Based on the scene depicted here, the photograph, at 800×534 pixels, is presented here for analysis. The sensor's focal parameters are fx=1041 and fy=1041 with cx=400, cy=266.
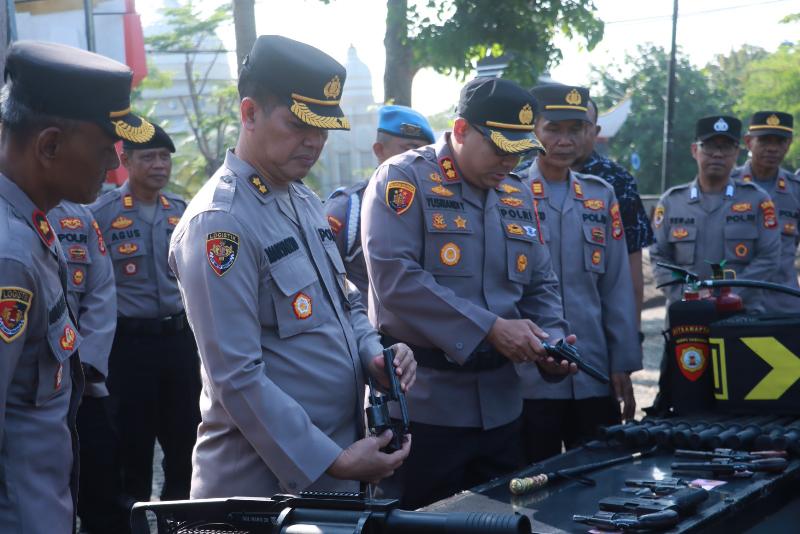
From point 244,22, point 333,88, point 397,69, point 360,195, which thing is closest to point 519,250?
point 333,88

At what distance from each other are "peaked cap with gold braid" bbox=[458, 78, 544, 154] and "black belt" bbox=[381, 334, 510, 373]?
0.71 meters

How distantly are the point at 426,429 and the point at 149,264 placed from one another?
2.70 meters

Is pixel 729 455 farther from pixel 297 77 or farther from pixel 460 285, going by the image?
pixel 297 77

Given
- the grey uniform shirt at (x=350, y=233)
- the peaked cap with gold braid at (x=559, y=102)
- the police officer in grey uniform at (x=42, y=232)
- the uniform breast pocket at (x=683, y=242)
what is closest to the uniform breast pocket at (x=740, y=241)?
the uniform breast pocket at (x=683, y=242)

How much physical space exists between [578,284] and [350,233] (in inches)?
49.9

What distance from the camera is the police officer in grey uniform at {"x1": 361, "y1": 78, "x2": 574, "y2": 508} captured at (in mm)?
3590

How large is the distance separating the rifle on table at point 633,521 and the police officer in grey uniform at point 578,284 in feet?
6.13

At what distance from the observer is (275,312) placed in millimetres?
2707

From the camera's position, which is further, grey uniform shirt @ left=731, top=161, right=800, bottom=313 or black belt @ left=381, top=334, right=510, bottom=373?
grey uniform shirt @ left=731, top=161, right=800, bottom=313

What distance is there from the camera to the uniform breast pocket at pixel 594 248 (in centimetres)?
459

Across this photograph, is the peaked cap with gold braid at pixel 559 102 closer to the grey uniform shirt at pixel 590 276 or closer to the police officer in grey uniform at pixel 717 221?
the grey uniform shirt at pixel 590 276

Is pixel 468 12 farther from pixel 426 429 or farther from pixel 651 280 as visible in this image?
pixel 426 429

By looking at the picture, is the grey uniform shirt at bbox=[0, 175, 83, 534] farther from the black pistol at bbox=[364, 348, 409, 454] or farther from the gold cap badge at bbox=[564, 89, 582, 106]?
the gold cap badge at bbox=[564, 89, 582, 106]

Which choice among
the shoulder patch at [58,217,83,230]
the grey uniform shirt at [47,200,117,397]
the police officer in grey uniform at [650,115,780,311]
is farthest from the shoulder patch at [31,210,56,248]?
the police officer in grey uniform at [650,115,780,311]
